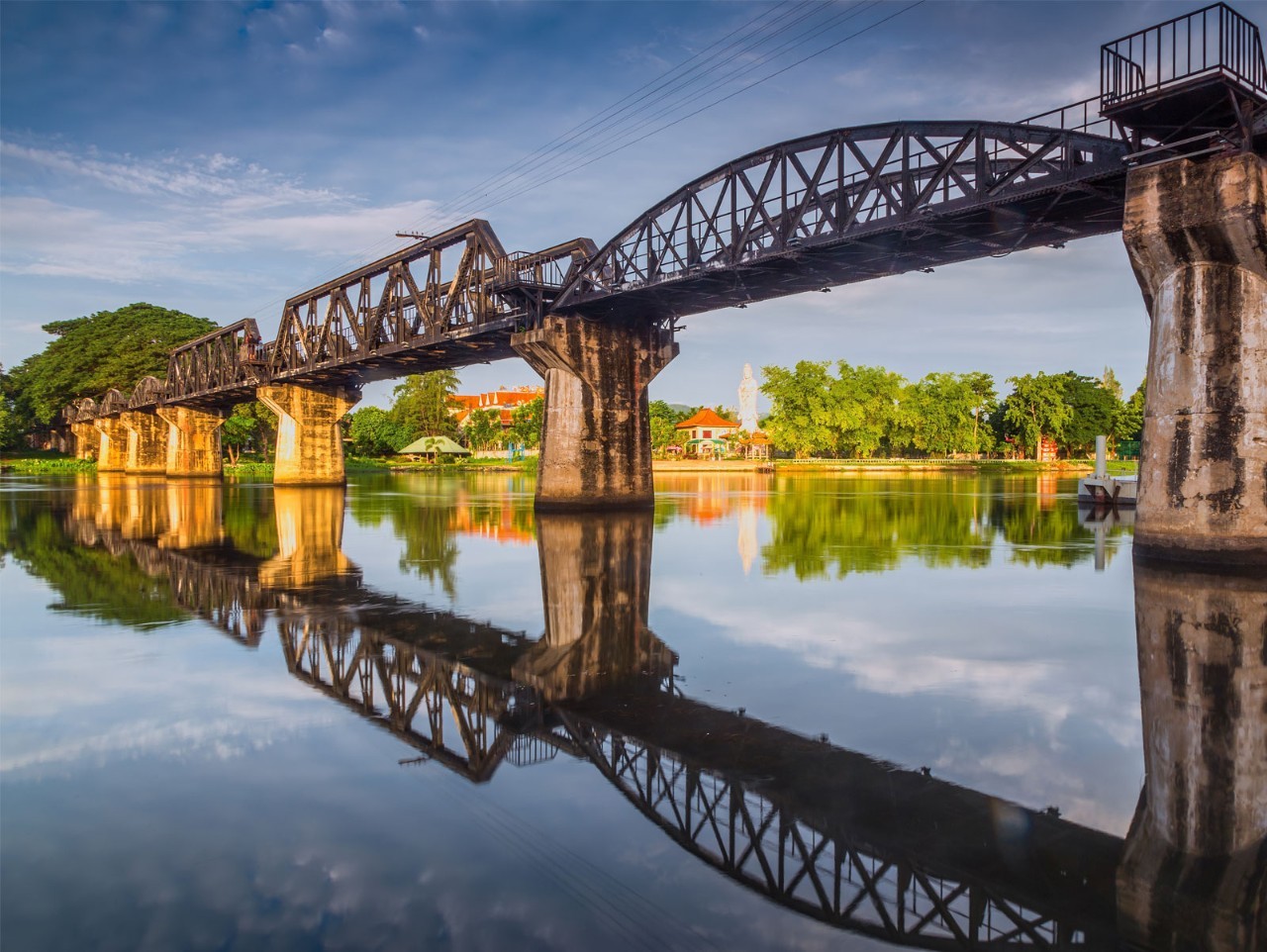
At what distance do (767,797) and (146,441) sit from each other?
110 metres

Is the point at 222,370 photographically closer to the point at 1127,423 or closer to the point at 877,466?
the point at 877,466

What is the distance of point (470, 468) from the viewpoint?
123 m

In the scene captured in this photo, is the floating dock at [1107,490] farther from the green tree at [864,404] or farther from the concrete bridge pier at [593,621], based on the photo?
the green tree at [864,404]

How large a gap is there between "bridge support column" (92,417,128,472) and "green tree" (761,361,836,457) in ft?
272

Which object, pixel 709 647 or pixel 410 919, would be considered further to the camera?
pixel 709 647

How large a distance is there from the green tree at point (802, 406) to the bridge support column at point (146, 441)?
76.9 metres

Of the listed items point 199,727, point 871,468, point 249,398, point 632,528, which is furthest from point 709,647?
point 871,468

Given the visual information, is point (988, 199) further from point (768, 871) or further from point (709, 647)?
point (768, 871)

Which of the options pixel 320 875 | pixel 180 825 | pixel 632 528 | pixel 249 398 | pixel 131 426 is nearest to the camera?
pixel 320 875

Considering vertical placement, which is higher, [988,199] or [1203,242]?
[988,199]

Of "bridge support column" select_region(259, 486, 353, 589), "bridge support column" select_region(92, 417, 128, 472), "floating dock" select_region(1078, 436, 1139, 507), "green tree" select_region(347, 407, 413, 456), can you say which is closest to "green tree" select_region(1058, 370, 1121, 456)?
"floating dock" select_region(1078, 436, 1139, 507)

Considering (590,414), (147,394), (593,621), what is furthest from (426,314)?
(147,394)

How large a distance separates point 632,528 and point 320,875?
26361 millimetres

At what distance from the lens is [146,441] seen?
332 feet
